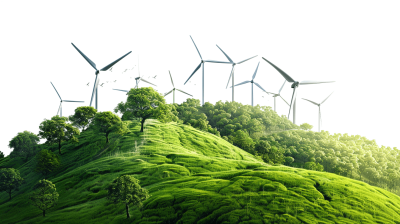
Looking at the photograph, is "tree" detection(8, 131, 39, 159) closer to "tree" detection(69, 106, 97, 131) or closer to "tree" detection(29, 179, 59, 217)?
"tree" detection(69, 106, 97, 131)

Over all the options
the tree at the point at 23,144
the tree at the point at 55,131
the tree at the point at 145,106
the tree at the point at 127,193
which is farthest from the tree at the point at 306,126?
the tree at the point at 23,144

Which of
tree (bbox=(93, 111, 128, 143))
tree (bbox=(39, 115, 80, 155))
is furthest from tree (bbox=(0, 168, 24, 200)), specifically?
tree (bbox=(93, 111, 128, 143))

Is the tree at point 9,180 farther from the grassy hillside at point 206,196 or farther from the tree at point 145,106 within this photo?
the tree at point 145,106

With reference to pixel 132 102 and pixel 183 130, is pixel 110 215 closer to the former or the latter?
pixel 132 102

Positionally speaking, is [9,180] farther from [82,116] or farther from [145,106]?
[145,106]

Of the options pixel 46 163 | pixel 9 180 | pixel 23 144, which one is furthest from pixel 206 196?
pixel 23 144

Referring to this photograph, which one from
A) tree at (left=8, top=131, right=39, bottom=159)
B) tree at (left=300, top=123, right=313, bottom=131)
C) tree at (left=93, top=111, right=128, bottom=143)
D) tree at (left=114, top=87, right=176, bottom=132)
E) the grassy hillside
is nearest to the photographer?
the grassy hillside
